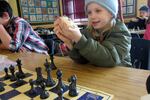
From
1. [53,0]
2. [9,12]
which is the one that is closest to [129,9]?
[53,0]

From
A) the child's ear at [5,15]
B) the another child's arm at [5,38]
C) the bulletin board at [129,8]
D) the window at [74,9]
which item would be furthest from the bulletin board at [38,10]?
the another child's arm at [5,38]

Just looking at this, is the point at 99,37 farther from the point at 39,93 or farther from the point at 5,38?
the point at 5,38

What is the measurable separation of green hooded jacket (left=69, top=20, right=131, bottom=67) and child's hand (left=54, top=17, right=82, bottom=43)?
0.09ft

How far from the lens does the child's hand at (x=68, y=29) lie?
2.95 ft

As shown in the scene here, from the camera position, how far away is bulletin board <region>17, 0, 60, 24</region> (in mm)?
5320

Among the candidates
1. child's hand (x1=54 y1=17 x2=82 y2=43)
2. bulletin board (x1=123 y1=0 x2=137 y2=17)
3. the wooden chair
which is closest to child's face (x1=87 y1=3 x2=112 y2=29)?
child's hand (x1=54 y1=17 x2=82 y2=43)

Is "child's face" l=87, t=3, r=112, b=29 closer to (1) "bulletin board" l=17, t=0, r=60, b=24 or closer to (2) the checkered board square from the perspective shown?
(2) the checkered board square

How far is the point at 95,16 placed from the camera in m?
1.09

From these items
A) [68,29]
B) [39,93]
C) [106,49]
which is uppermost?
[68,29]

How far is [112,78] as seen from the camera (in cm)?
83

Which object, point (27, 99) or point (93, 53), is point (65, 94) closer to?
point (27, 99)

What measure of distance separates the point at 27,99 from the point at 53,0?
5603 mm

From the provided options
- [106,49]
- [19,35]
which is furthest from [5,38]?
[106,49]

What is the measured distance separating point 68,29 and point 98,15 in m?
0.26
